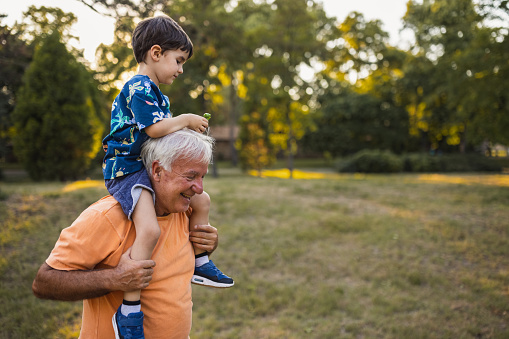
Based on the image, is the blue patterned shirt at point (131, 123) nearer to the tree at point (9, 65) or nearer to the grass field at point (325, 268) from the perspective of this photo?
the grass field at point (325, 268)

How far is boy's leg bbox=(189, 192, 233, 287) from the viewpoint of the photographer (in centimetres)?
202

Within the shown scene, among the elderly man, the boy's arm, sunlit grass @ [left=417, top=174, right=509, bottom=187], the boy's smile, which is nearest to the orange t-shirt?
the elderly man

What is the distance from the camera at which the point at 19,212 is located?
677 cm

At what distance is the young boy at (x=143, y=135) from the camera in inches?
64.3

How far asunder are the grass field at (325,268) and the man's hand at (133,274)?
2.97m

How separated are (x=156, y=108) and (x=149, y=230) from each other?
22.7 inches

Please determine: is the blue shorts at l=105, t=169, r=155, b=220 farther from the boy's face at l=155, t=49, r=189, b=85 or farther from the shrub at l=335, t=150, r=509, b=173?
the shrub at l=335, t=150, r=509, b=173

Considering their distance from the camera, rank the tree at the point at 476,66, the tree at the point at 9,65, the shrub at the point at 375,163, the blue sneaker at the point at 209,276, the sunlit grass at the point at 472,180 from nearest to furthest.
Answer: the blue sneaker at the point at 209,276
the tree at the point at 9,65
the tree at the point at 476,66
the sunlit grass at the point at 472,180
the shrub at the point at 375,163

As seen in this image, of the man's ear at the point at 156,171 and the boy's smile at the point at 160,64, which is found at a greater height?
the boy's smile at the point at 160,64

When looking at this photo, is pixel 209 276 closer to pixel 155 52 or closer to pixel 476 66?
pixel 155 52

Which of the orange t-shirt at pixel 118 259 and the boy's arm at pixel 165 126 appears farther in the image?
the boy's arm at pixel 165 126

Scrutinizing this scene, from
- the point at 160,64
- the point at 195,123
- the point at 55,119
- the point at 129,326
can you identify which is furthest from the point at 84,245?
the point at 55,119

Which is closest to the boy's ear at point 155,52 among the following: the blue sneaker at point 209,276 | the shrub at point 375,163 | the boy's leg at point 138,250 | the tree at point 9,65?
the boy's leg at point 138,250

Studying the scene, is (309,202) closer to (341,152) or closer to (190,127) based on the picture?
(190,127)
